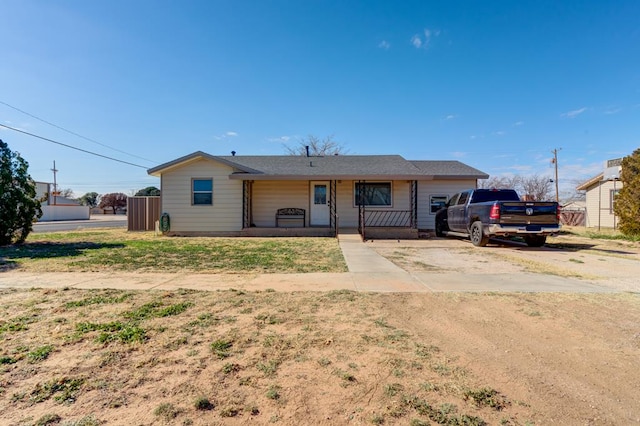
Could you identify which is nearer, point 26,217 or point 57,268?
point 57,268

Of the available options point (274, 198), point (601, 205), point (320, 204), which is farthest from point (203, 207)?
point (601, 205)

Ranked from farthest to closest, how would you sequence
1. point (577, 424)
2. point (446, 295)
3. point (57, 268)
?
1. point (57, 268)
2. point (446, 295)
3. point (577, 424)

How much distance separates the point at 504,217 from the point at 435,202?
634 cm

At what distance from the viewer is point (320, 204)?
51.5 ft

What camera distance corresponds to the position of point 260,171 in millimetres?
15070

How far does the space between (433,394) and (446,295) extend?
9.46 feet

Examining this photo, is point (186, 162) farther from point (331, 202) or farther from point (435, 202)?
point (435, 202)

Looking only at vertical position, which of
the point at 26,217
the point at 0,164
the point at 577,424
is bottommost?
the point at 577,424

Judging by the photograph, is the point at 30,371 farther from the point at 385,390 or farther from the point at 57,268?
the point at 57,268

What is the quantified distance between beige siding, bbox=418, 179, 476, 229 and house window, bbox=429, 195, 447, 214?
102mm

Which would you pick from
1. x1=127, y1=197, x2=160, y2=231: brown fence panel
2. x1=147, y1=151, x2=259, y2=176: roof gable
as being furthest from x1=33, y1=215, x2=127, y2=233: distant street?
x1=147, y1=151, x2=259, y2=176: roof gable

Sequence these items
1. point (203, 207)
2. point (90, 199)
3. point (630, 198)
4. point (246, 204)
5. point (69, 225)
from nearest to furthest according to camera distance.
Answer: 1. point (630, 198)
2. point (203, 207)
3. point (246, 204)
4. point (69, 225)
5. point (90, 199)

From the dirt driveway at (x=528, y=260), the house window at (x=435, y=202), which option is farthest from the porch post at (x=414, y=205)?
the dirt driveway at (x=528, y=260)

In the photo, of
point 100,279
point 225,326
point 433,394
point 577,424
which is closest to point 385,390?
point 433,394
